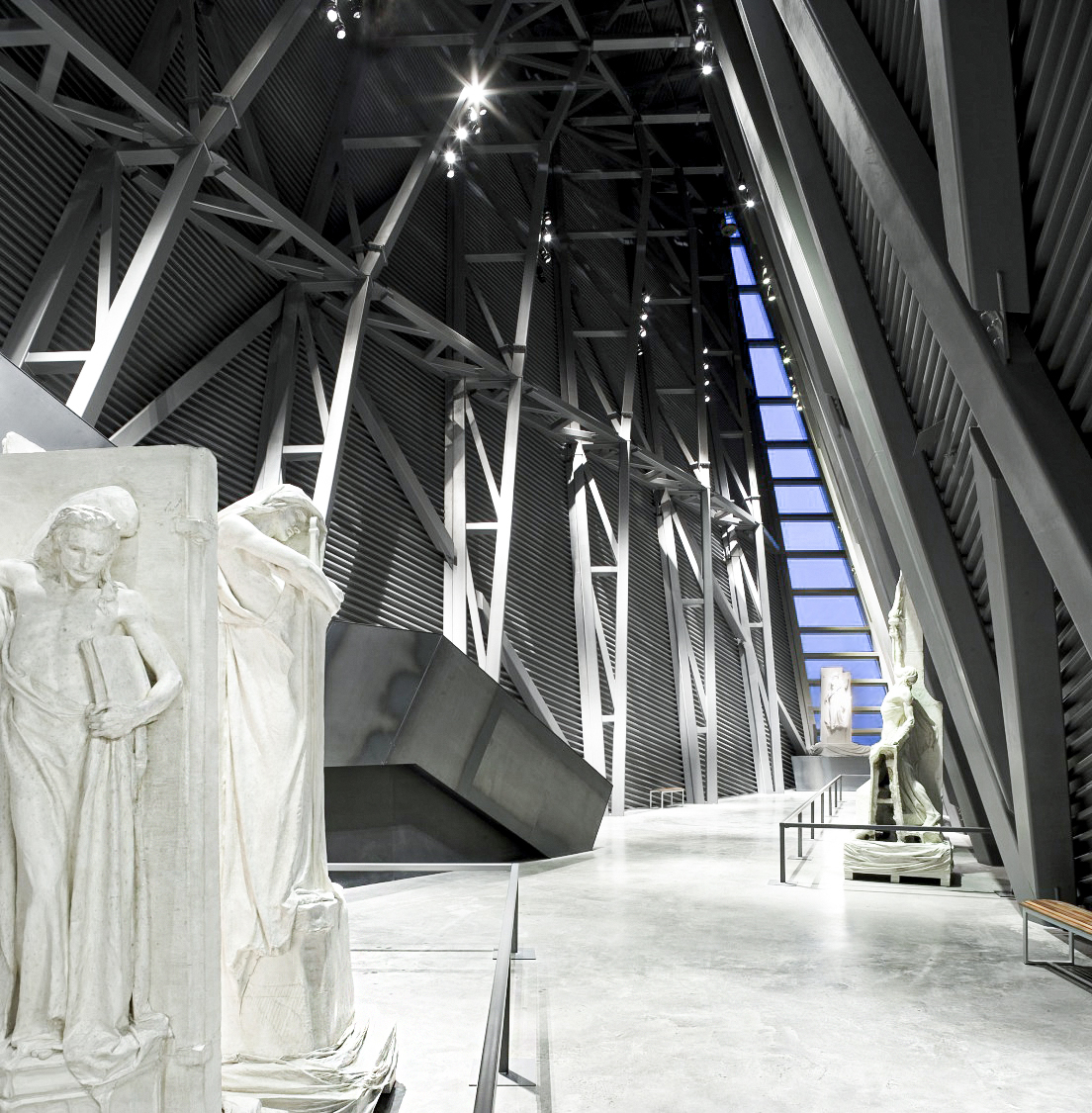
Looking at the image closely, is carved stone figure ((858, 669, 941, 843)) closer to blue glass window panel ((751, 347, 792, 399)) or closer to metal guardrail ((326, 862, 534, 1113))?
metal guardrail ((326, 862, 534, 1113))

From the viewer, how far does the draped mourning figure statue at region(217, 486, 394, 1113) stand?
11.2ft

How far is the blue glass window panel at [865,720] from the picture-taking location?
103 feet

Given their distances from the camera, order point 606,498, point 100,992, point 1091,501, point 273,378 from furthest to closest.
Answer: point 606,498
point 273,378
point 1091,501
point 100,992

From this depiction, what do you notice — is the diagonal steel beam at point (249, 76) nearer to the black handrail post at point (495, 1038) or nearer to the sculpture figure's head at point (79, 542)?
the sculpture figure's head at point (79, 542)

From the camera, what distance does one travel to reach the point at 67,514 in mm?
2775

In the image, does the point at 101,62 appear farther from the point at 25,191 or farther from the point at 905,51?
the point at 905,51

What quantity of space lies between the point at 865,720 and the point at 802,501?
22.9 ft

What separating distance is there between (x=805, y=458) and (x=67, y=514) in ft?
106

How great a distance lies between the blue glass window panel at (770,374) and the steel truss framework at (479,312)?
3.73m

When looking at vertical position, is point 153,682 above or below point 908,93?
below

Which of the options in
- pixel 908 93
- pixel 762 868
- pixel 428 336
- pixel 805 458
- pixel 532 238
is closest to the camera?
pixel 908 93

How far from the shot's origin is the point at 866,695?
105ft

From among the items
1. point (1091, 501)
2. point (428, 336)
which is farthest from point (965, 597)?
point (428, 336)

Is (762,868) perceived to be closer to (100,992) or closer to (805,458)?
(100,992)
